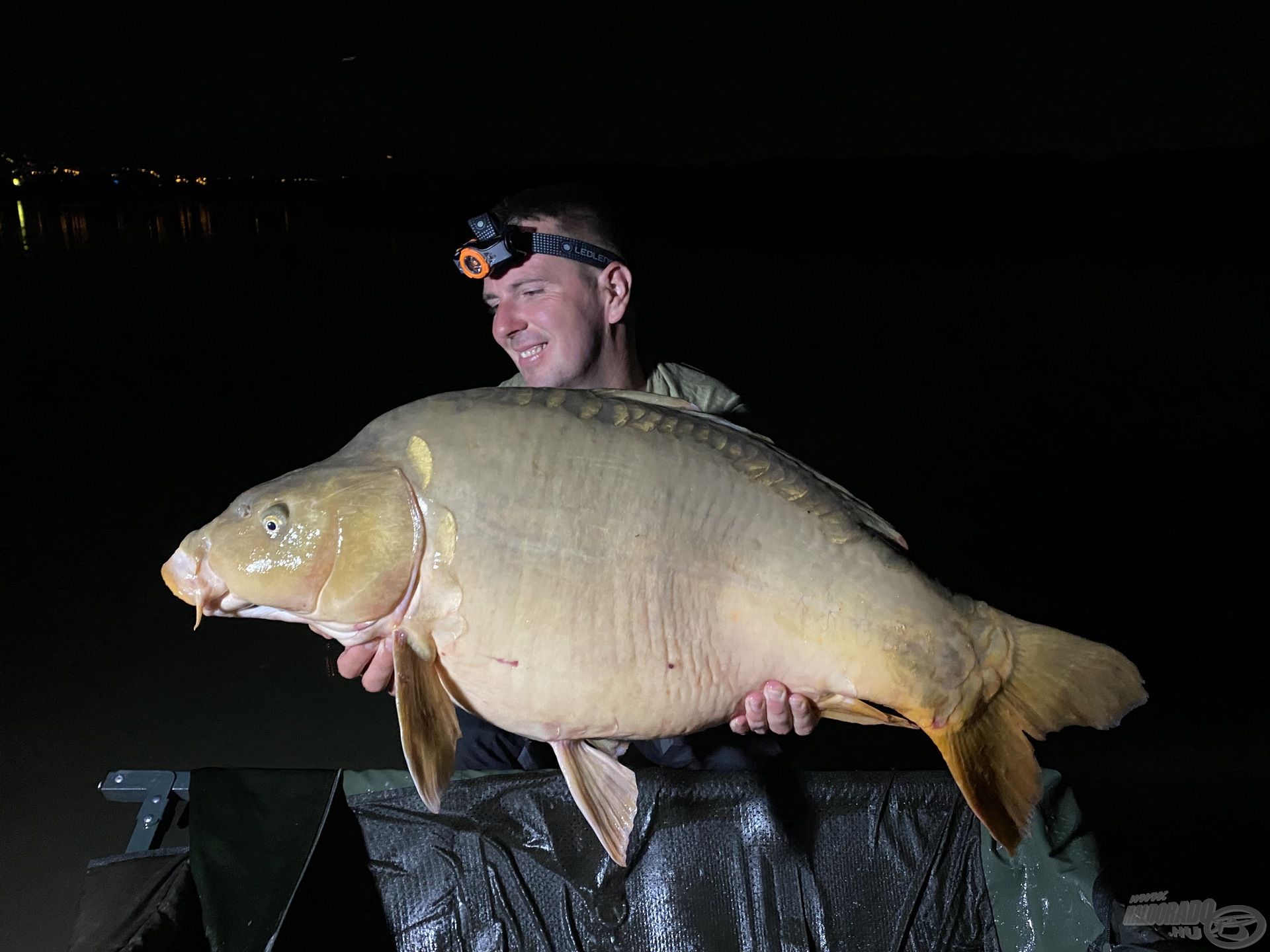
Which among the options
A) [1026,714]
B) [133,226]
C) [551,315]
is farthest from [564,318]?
[133,226]

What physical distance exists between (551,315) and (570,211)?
22 cm

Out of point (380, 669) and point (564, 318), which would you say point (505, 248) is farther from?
point (380, 669)

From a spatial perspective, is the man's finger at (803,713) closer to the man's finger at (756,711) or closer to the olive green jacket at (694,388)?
the man's finger at (756,711)

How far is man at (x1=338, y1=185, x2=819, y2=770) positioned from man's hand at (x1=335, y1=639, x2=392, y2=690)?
65 cm

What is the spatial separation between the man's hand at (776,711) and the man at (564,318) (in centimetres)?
65

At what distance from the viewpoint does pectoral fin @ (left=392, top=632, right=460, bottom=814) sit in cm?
104

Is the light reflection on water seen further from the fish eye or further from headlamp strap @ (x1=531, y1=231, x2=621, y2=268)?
the fish eye

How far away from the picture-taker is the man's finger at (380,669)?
1193 mm

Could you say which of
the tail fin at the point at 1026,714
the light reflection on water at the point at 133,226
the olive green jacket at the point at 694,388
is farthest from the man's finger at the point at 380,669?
the light reflection on water at the point at 133,226

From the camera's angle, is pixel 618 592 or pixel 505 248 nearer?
pixel 618 592

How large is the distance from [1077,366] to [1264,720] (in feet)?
16.3

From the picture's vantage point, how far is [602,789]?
1.21 m

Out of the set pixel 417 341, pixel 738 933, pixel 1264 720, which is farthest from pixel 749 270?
pixel 738 933

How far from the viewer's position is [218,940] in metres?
1.35
